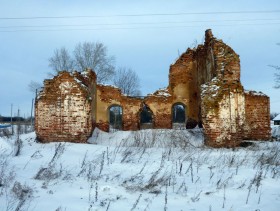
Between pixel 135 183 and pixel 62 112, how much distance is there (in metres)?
6.01

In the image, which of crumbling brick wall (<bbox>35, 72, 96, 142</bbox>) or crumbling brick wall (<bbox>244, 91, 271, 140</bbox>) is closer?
crumbling brick wall (<bbox>35, 72, 96, 142</bbox>)

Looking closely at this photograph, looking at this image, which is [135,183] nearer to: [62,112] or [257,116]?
[62,112]

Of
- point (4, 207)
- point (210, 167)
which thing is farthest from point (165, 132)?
point (4, 207)

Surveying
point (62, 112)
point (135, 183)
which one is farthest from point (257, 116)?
point (135, 183)

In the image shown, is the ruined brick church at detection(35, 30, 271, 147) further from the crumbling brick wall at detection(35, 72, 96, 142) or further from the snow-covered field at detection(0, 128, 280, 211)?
the snow-covered field at detection(0, 128, 280, 211)

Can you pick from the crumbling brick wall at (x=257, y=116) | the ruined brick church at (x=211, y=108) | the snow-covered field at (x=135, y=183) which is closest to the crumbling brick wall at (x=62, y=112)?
the ruined brick church at (x=211, y=108)

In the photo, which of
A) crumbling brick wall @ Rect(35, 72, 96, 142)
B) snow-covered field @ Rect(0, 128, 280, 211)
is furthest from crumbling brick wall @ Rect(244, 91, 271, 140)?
crumbling brick wall @ Rect(35, 72, 96, 142)

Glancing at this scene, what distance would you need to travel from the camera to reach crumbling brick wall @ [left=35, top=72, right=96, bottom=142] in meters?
10.5

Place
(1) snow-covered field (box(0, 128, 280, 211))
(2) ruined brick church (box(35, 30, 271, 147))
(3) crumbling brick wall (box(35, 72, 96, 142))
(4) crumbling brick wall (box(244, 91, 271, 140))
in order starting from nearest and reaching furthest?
(1) snow-covered field (box(0, 128, 280, 211)), (2) ruined brick church (box(35, 30, 271, 147)), (3) crumbling brick wall (box(35, 72, 96, 142)), (4) crumbling brick wall (box(244, 91, 271, 140))

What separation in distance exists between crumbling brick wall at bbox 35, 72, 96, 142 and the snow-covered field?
2.87m

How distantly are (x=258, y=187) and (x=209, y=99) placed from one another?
5.38 m

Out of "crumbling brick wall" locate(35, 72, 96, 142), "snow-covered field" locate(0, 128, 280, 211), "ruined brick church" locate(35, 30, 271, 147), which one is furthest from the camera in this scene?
"crumbling brick wall" locate(35, 72, 96, 142)

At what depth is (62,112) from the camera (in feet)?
34.4

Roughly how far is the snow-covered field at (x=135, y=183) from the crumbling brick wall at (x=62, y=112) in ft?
9.41
